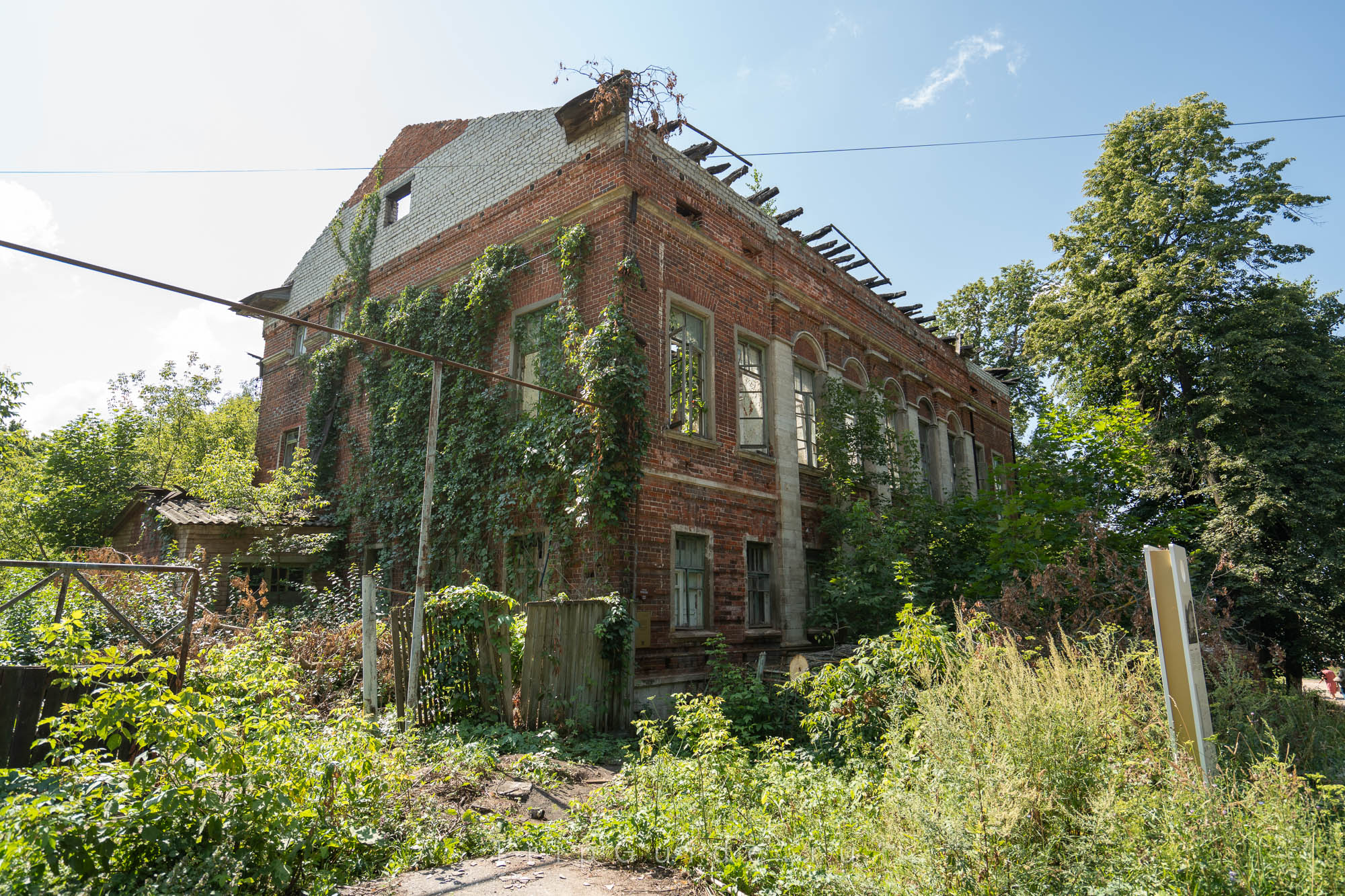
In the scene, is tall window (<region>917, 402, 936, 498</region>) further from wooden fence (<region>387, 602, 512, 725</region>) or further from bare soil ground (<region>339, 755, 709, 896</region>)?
bare soil ground (<region>339, 755, 709, 896</region>)

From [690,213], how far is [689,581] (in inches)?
241

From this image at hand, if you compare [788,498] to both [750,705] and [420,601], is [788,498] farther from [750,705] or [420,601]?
[420,601]

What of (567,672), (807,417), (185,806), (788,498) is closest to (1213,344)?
(807,417)

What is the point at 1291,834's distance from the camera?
3066mm

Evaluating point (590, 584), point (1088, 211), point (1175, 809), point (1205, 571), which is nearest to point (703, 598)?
point (590, 584)

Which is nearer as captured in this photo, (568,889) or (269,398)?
(568,889)

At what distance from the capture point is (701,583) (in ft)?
36.4

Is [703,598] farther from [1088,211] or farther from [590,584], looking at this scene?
[1088,211]

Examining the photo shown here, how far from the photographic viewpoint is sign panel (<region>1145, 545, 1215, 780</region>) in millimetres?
3896

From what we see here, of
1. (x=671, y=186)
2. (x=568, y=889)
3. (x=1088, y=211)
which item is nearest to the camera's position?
(x=568, y=889)

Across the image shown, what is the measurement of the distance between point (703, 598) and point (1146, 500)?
13.9 meters

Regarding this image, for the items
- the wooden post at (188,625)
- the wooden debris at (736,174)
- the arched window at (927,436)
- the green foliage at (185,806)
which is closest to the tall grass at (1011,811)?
the green foliage at (185,806)

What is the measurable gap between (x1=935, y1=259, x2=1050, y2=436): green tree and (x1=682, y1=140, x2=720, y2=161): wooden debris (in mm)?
22324

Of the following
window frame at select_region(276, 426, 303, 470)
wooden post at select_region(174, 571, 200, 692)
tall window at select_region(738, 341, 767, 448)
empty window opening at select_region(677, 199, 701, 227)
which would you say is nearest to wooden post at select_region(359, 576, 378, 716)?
wooden post at select_region(174, 571, 200, 692)
